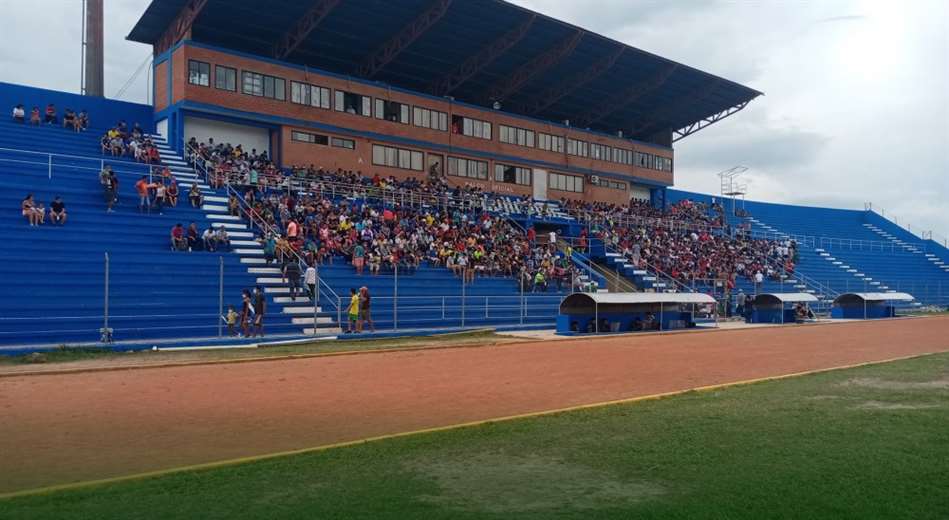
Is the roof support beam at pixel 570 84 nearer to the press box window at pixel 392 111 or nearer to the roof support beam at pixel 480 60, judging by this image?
the roof support beam at pixel 480 60

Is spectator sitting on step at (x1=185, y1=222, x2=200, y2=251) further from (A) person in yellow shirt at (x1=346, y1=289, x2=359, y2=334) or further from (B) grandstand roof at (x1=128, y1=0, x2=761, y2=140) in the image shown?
(B) grandstand roof at (x1=128, y1=0, x2=761, y2=140)

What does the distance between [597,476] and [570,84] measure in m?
44.6

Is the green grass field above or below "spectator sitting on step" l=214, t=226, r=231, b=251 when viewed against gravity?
below

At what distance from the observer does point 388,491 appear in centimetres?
621

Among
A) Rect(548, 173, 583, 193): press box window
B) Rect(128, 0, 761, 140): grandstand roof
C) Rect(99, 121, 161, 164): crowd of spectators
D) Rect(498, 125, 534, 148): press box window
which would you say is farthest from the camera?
Rect(548, 173, 583, 193): press box window

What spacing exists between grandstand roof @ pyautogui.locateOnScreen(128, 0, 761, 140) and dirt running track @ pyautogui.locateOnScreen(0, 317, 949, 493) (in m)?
22.6

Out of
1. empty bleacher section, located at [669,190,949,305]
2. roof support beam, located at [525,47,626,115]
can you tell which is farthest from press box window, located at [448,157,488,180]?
empty bleacher section, located at [669,190,949,305]

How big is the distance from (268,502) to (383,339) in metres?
18.6

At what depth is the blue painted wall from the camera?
3362 cm

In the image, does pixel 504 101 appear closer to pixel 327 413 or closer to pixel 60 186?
pixel 60 186

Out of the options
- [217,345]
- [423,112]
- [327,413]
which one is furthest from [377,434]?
[423,112]

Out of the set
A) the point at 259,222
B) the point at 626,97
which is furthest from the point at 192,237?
the point at 626,97

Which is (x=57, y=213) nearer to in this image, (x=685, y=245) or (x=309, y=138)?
(x=309, y=138)

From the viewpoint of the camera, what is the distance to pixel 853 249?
6406cm
